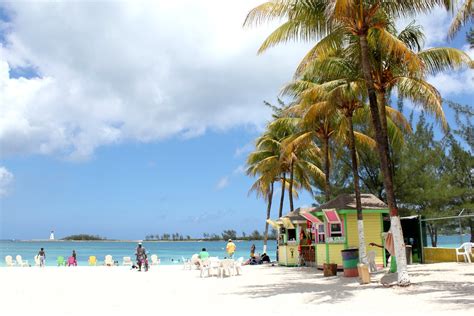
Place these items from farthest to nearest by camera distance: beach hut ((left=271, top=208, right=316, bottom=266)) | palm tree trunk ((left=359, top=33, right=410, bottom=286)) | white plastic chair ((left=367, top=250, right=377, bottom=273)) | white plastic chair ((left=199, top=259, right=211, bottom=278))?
beach hut ((left=271, top=208, right=316, bottom=266))
white plastic chair ((left=199, top=259, right=211, bottom=278))
white plastic chair ((left=367, top=250, right=377, bottom=273))
palm tree trunk ((left=359, top=33, right=410, bottom=286))

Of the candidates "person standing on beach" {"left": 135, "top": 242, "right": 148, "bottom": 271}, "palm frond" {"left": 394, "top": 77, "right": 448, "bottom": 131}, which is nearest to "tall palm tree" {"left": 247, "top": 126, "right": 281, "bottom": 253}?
"person standing on beach" {"left": 135, "top": 242, "right": 148, "bottom": 271}

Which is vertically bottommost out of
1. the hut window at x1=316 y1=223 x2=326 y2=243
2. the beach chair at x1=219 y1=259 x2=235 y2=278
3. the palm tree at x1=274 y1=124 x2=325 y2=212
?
the beach chair at x1=219 y1=259 x2=235 y2=278

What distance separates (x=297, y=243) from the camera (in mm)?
24875

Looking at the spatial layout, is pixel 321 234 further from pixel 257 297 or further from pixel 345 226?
pixel 257 297

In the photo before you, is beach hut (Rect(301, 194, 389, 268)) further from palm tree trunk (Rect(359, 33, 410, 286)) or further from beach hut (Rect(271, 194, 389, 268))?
palm tree trunk (Rect(359, 33, 410, 286))

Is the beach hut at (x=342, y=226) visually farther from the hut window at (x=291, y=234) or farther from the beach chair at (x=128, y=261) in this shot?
the beach chair at (x=128, y=261)

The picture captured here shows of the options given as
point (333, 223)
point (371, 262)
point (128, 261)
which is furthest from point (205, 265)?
point (128, 261)

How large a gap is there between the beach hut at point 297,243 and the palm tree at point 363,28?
1010 cm

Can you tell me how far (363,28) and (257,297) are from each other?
23.3 ft

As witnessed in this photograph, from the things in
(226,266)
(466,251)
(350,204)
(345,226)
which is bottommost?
(226,266)

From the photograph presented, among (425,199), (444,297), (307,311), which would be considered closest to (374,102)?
(444,297)

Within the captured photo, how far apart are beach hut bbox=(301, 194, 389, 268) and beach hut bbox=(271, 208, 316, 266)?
2.59m

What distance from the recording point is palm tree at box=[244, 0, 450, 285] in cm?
1326

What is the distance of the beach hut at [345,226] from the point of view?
20.0 m
